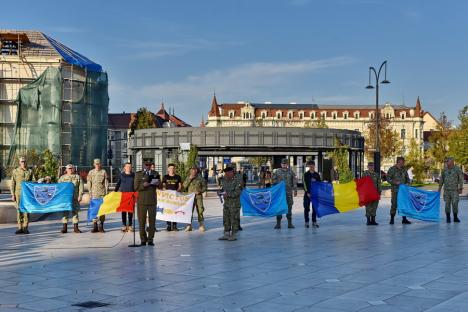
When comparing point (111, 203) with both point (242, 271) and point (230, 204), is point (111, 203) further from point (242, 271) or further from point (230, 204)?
point (242, 271)

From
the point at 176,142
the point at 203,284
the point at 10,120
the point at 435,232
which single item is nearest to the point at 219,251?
the point at 203,284

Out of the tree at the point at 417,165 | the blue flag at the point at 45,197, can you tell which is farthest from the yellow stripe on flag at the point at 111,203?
the tree at the point at 417,165

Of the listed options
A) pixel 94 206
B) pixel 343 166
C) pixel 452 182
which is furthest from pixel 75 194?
pixel 343 166

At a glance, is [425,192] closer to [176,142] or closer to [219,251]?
[219,251]

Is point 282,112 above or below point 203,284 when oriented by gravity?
above

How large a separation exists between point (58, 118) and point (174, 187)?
1642 inches

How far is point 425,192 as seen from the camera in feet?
64.1

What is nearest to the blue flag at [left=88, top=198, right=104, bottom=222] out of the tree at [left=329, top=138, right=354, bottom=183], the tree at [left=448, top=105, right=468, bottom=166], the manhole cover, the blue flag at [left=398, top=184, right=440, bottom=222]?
the blue flag at [left=398, top=184, right=440, bottom=222]

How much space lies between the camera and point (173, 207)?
17.1m

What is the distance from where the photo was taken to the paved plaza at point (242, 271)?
26.8ft

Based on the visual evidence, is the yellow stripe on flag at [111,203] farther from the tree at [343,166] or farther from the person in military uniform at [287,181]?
the tree at [343,166]

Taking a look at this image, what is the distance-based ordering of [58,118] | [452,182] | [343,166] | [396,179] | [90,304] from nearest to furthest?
1. [90,304]
2. [452,182]
3. [396,179]
4. [343,166]
5. [58,118]

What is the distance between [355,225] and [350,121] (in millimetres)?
135053

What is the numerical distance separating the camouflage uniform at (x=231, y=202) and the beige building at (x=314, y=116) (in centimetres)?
13098
